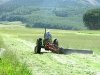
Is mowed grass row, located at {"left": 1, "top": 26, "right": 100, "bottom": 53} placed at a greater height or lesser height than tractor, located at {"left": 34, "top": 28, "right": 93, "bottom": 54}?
lesser

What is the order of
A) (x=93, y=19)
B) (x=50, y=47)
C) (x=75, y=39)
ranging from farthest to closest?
(x=93, y=19) < (x=75, y=39) < (x=50, y=47)

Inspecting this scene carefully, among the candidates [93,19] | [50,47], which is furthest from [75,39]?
[93,19]

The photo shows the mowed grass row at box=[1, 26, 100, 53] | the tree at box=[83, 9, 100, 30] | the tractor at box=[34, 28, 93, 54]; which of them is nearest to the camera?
the tractor at box=[34, 28, 93, 54]

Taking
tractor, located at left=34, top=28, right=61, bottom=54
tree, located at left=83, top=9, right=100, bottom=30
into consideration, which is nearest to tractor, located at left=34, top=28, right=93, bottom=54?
tractor, located at left=34, top=28, right=61, bottom=54

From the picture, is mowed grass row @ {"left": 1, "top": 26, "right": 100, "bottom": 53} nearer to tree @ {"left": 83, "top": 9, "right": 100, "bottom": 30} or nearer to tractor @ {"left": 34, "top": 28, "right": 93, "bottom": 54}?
tractor @ {"left": 34, "top": 28, "right": 93, "bottom": 54}

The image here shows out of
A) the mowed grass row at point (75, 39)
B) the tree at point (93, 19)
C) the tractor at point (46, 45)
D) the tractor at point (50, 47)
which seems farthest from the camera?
the tree at point (93, 19)

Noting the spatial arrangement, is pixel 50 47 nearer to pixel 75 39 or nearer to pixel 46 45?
pixel 46 45

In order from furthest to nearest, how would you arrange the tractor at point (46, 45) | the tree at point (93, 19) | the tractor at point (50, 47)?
the tree at point (93, 19), the tractor at point (46, 45), the tractor at point (50, 47)

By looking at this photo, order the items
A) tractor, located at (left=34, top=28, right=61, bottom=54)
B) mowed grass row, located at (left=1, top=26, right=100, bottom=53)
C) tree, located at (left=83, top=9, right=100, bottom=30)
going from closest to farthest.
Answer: tractor, located at (left=34, top=28, right=61, bottom=54)
mowed grass row, located at (left=1, top=26, right=100, bottom=53)
tree, located at (left=83, top=9, right=100, bottom=30)

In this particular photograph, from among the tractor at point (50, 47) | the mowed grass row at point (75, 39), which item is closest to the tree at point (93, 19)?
the mowed grass row at point (75, 39)

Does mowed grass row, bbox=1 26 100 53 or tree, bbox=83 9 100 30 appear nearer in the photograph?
mowed grass row, bbox=1 26 100 53

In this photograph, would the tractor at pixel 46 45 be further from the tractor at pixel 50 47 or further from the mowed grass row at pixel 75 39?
the mowed grass row at pixel 75 39

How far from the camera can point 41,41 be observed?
1316 inches

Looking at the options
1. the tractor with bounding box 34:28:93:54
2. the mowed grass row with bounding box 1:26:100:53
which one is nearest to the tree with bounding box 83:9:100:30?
the mowed grass row with bounding box 1:26:100:53
